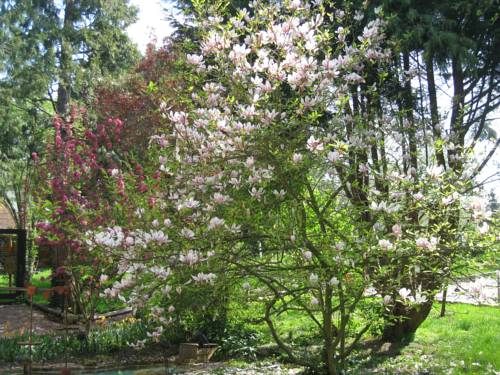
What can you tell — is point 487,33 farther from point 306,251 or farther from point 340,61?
point 306,251

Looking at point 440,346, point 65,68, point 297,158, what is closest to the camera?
point 297,158

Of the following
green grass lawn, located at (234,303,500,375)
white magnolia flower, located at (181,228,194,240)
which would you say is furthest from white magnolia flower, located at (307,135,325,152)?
green grass lawn, located at (234,303,500,375)

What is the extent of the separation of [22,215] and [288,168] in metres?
11.7

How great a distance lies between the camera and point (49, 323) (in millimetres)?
10250

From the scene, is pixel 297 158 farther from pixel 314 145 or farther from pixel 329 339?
pixel 329 339

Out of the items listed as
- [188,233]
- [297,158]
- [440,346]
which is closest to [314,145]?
[297,158]

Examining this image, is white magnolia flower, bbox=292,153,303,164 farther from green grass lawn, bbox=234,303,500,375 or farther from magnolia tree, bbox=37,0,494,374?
green grass lawn, bbox=234,303,500,375

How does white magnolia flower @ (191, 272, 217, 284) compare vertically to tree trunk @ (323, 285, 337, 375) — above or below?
above

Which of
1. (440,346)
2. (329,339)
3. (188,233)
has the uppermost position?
(188,233)

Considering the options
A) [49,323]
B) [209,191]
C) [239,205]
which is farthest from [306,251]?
[49,323]

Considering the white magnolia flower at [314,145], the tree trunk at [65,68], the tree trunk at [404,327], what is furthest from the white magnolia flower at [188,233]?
the tree trunk at [65,68]

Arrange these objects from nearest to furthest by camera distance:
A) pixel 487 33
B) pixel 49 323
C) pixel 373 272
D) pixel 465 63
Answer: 1. pixel 373 272
2. pixel 465 63
3. pixel 487 33
4. pixel 49 323

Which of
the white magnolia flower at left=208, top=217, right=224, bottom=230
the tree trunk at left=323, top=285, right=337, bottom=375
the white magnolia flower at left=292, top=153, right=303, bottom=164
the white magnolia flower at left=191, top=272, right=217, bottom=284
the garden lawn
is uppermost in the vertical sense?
the white magnolia flower at left=292, top=153, right=303, bottom=164

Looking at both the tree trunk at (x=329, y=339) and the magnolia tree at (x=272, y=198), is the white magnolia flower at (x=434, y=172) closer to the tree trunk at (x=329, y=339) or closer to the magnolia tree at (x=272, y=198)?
the magnolia tree at (x=272, y=198)
